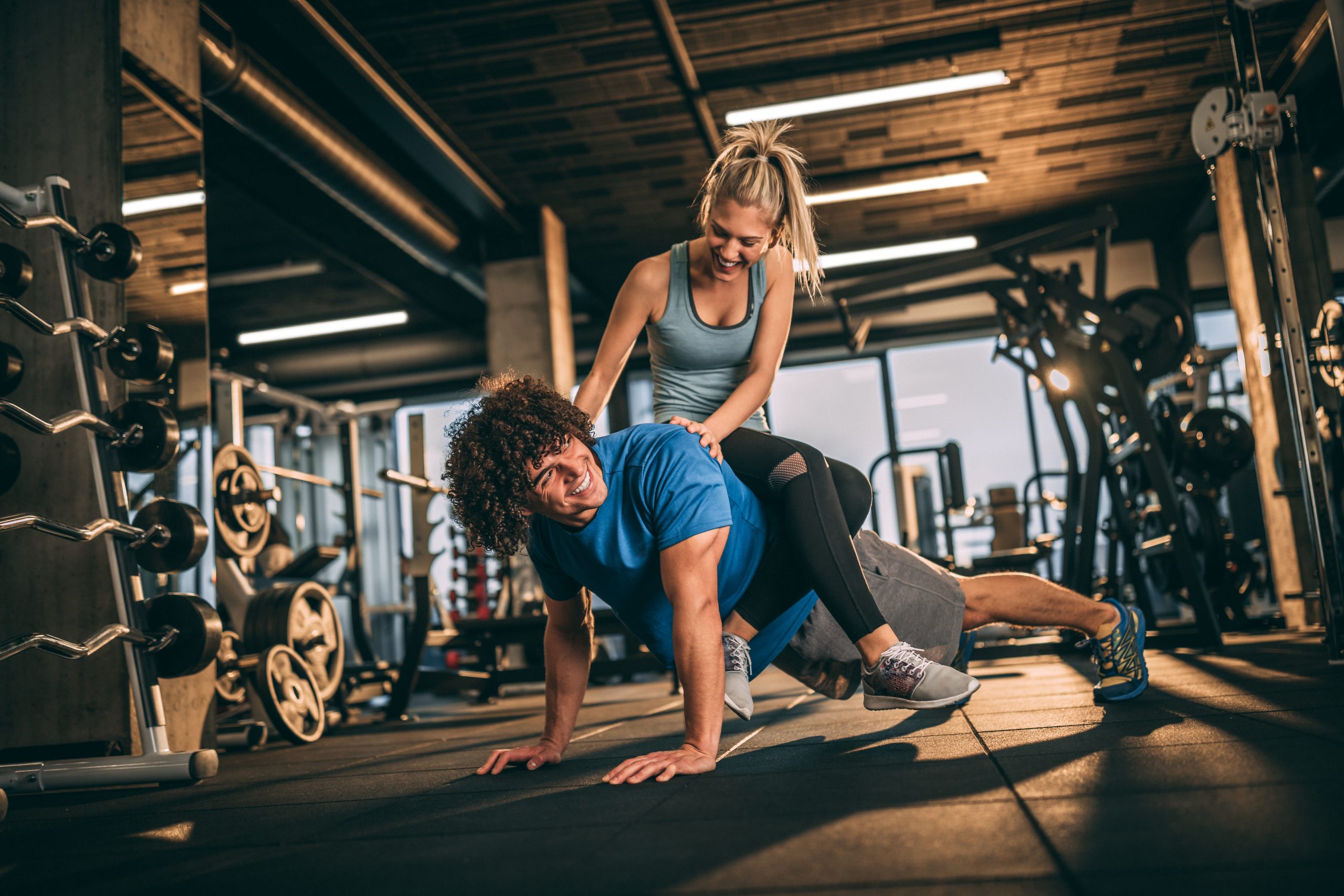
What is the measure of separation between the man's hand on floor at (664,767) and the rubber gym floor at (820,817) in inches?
Answer: 0.8

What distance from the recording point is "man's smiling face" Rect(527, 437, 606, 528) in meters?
1.64

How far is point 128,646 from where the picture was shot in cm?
230

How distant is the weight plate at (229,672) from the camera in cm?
339

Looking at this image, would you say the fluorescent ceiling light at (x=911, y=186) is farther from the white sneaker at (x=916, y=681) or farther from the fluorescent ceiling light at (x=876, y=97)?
the white sneaker at (x=916, y=681)

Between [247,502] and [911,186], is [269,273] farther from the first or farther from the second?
[911,186]

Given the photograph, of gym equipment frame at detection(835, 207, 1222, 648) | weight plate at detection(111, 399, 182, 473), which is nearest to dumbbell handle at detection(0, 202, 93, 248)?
weight plate at detection(111, 399, 182, 473)

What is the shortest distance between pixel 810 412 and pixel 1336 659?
25.6 feet

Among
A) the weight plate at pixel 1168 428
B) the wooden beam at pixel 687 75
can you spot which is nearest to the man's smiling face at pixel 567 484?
the wooden beam at pixel 687 75

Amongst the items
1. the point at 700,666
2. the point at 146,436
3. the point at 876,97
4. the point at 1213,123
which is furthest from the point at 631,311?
the point at 876,97

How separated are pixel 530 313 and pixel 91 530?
17.7 feet

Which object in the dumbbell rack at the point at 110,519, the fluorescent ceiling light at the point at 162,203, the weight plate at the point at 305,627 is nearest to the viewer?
the dumbbell rack at the point at 110,519

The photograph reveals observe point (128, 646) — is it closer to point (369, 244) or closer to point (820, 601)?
point (820, 601)

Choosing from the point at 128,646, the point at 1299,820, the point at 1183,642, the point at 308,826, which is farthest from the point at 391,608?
the point at 1299,820

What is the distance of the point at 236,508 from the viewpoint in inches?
157
